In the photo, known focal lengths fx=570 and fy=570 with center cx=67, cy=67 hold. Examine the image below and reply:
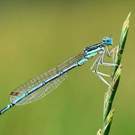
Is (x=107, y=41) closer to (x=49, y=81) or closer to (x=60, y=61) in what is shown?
(x=49, y=81)

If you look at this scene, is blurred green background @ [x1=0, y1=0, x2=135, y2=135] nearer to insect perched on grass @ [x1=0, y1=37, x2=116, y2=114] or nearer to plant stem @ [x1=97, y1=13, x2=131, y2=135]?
insect perched on grass @ [x1=0, y1=37, x2=116, y2=114]

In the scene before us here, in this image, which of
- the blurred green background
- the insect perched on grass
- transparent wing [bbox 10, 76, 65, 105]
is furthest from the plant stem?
the blurred green background

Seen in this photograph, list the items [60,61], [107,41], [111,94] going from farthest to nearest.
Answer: [60,61], [107,41], [111,94]

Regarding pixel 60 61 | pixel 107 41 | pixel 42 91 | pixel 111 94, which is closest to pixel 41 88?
pixel 42 91

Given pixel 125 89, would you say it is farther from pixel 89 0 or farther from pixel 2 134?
pixel 89 0

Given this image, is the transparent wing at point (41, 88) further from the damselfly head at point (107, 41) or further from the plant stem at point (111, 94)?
the plant stem at point (111, 94)

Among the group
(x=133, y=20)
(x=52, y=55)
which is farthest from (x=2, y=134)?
(x=133, y=20)

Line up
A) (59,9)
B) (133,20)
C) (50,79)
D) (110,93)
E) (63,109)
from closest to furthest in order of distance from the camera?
(110,93)
(50,79)
(63,109)
(133,20)
(59,9)

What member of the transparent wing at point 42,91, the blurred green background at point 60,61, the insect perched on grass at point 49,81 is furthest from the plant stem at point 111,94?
the blurred green background at point 60,61

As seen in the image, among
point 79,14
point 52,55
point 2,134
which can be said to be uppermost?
point 79,14
